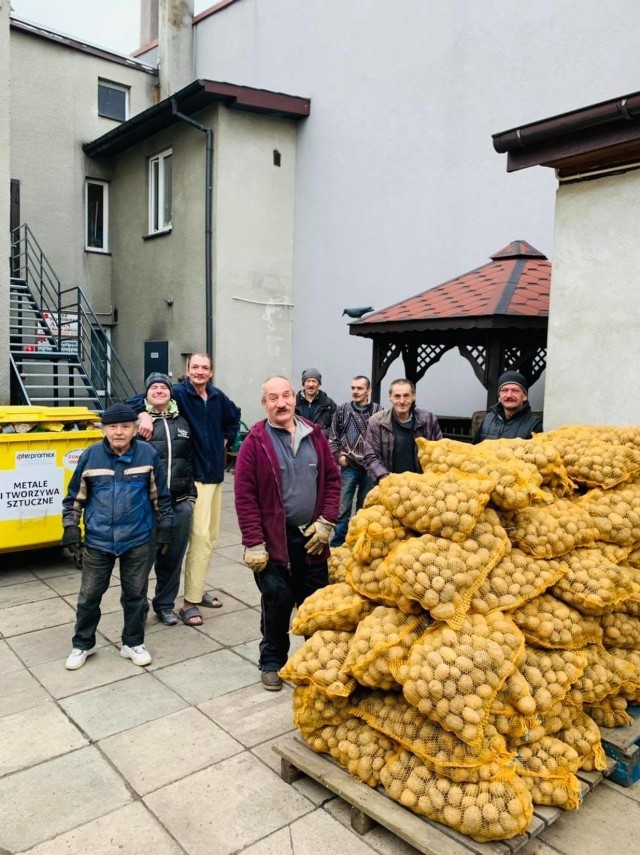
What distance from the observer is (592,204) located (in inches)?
197

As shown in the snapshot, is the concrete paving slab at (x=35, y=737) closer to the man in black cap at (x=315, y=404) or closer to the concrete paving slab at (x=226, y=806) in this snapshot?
the concrete paving slab at (x=226, y=806)

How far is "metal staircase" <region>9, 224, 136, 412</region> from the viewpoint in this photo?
34.0 ft

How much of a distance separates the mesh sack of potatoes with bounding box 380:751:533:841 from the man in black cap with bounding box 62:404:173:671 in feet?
7.16

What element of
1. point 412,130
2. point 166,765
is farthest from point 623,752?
point 412,130

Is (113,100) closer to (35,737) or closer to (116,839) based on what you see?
(35,737)

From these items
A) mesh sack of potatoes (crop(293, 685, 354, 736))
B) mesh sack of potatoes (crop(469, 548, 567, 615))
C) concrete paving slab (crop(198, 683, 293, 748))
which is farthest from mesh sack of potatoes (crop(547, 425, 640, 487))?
concrete paving slab (crop(198, 683, 293, 748))

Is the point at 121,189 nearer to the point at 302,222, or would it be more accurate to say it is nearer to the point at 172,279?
the point at 172,279

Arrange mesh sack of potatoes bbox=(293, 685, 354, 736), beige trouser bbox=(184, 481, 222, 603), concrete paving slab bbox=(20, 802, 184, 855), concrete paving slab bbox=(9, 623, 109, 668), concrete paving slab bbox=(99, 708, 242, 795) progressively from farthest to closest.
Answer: beige trouser bbox=(184, 481, 222, 603), concrete paving slab bbox=(9, 623, 109, 668), concrete paving slab bbox=(99, 708, 242, 795), mesh sack of potatoes bbox=(293, 685, 354, 736), concrete paving slab bbox=(20, 802, 184, 855)

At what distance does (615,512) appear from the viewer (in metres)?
Answer: 3.38

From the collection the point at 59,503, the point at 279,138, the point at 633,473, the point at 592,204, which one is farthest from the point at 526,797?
the point at 279,138

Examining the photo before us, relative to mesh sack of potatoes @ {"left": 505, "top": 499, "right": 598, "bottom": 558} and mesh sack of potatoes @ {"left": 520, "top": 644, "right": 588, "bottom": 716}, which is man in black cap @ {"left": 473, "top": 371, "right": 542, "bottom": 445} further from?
mesh sack of potatoes @ {"left": 520, "top": 644, "right": 588, "bottom": 716}

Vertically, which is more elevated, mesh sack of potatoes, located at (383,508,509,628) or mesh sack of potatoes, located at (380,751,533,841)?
mesh sack of potatoes, located at (383,508,509,628)

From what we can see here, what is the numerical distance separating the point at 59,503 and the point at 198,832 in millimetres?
4027

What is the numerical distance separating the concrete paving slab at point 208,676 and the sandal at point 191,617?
0.55 m
